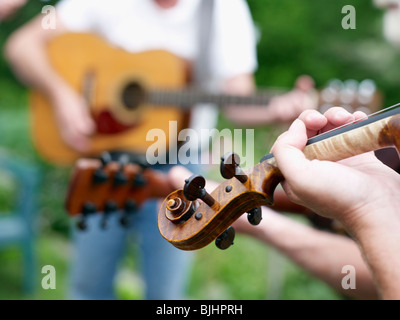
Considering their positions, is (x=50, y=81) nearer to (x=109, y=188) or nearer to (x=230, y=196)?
(x=109, y=188)

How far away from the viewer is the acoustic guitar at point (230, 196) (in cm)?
70

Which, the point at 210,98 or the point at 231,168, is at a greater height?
the point at 210,98

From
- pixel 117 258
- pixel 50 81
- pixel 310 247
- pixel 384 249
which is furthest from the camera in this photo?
pixel 50 81

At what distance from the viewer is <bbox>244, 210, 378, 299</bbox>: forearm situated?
1192mm

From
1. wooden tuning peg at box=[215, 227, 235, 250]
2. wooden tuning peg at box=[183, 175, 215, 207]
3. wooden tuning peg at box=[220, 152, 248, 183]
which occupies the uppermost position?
wooden tuning peg at box=[220, 152, 248, 183]

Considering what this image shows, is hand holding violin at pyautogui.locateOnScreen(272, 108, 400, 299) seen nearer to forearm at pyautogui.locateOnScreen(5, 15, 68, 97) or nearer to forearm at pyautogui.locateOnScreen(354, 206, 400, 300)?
forearm at pyautogui.locateOnScreen(354, 206, 400, 300)

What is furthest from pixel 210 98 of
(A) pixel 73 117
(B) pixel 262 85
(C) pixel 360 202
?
(B) pixel 262 85

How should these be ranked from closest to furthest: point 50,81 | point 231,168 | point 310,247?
point 231,168 < point 310,247 < point 50,81

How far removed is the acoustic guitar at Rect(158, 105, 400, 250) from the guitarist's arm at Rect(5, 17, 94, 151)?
1108 millimetres

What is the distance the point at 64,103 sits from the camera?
6.12 ft

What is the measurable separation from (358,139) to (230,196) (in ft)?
0.66

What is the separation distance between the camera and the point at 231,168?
2.46 ft

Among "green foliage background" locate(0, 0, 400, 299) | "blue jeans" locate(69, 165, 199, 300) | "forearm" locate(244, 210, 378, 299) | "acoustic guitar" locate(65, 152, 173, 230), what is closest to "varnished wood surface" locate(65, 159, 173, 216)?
"acoustic guitar" locate(65, 152, 173, 230)
